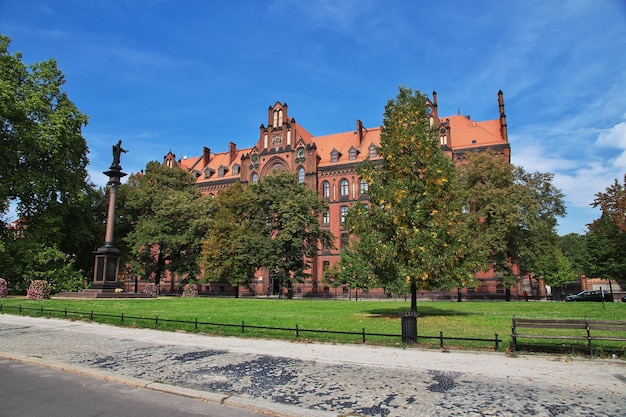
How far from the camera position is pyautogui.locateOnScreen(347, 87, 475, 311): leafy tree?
17.1 m

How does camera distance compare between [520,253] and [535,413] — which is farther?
[520,253]

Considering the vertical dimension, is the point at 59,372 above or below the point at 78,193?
below

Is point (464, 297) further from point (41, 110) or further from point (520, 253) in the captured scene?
point (41, 110)

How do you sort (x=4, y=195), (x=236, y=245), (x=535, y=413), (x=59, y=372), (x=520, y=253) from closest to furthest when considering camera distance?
(x=535, y=413) < (x=59, y=372) < (x=4, y=195) < (x=520, y=253) < (x=236, y=245)

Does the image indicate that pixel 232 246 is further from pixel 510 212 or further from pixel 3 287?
pixel 510 212

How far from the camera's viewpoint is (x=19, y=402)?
247 inches

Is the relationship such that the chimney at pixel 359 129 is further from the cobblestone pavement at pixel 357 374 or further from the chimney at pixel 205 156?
the cobblestone pavement at pixel 357 374

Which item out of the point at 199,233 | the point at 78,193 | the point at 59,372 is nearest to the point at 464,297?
the point at 199,233

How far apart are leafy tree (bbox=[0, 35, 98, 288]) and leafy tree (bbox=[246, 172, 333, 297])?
1667cm

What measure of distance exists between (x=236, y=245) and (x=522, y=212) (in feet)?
89.5

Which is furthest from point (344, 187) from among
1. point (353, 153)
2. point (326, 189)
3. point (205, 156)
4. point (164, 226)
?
point (205, 156)

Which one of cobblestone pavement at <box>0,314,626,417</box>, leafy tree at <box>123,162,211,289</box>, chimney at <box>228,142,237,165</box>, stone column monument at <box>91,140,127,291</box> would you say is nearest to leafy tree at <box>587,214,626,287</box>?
cobblestone pavement at <box>0,314,626,417</box>

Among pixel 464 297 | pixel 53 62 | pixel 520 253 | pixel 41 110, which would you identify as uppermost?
pixel 53 62

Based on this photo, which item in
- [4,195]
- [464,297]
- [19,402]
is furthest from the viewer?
[464,297]
